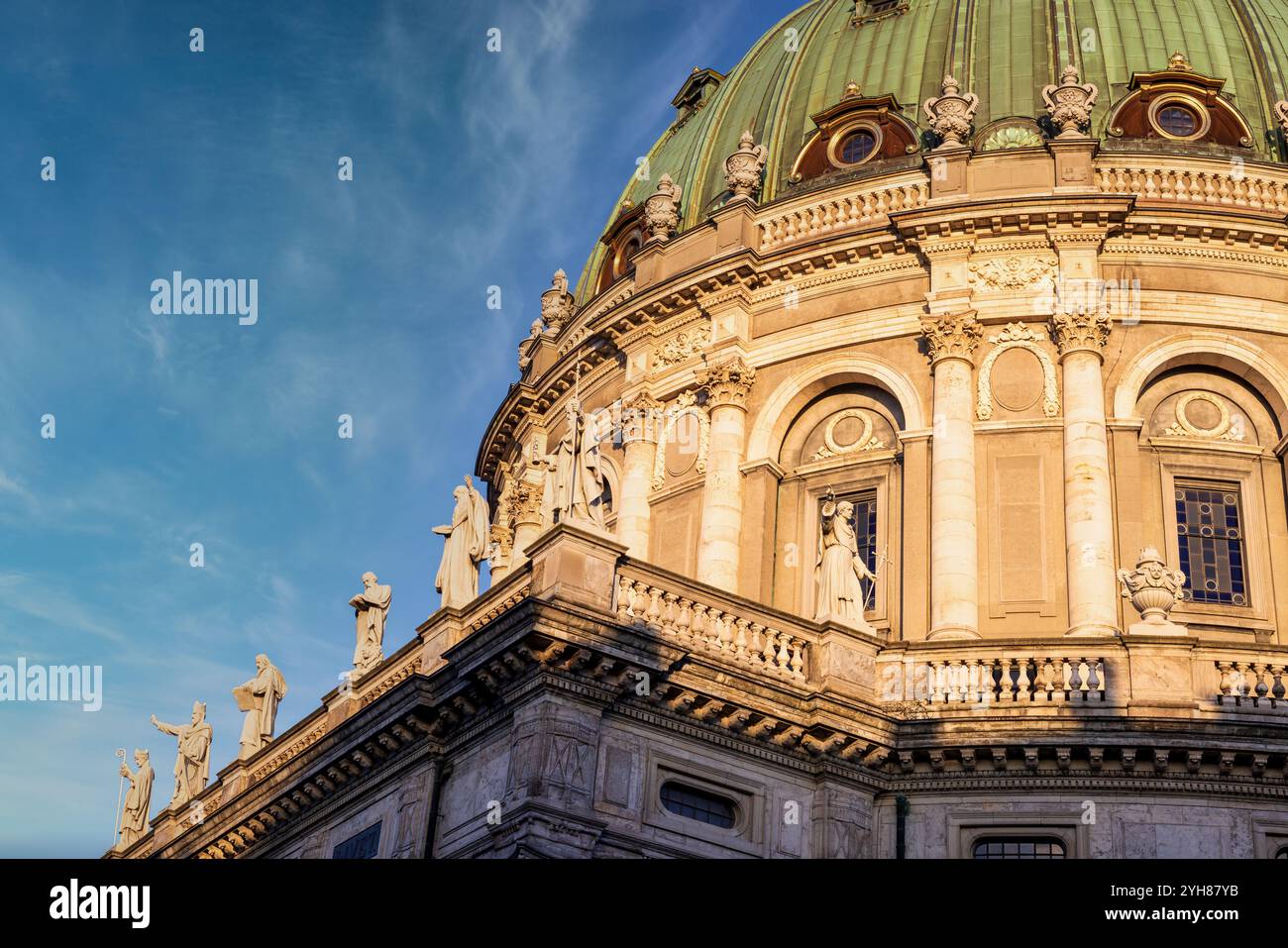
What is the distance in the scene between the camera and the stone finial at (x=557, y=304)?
144 ft

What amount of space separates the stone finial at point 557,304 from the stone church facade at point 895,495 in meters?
0.15

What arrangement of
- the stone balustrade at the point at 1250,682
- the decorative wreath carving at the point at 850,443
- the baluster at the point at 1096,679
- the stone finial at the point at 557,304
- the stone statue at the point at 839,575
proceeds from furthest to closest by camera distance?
the stone finial at the point at 557,304
the decorative wreath carving at the point at 850,443
the stone statue at the point at 839,575
the baluster at the point at 1096,679
the stone balustrade at the point at 1250,682

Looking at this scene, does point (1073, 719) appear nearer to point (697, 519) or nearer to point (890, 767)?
point (890, 767)

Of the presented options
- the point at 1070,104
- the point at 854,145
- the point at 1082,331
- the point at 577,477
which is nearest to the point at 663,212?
the point at 854,145

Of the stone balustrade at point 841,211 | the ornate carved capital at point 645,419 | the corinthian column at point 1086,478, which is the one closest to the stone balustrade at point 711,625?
the corinthian column at point 1086,478

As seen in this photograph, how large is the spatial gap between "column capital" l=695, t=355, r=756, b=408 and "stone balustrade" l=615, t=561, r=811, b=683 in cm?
983

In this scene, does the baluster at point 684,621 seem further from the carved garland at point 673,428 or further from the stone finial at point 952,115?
the stone finial at point 952,115

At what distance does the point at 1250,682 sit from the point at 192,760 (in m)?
21.5

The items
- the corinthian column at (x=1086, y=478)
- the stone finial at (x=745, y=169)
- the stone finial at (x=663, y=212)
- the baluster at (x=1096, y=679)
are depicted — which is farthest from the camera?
the stone finial at (x=663, y=212)

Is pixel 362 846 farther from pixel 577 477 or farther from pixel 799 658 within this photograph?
pixel 799 658

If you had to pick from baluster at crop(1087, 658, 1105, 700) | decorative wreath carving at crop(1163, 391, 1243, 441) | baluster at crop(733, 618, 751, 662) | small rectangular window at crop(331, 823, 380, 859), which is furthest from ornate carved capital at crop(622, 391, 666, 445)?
baluster at crop(1087, 658, 1105, 700)

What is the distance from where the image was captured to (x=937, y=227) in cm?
3488
